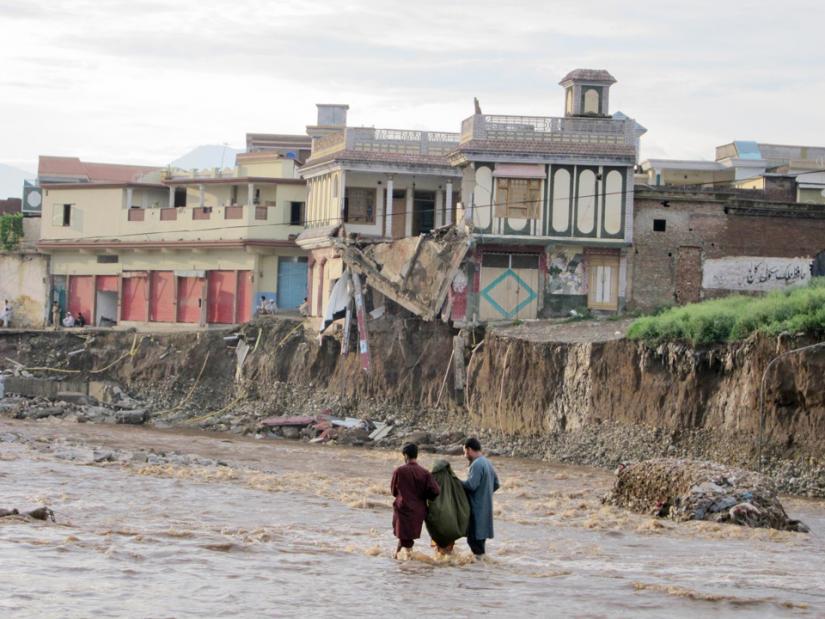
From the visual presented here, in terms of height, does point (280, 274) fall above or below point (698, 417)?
above

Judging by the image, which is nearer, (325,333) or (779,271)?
(779,271)

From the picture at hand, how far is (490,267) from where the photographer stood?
45.8 m

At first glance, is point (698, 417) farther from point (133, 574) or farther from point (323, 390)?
point (133, 574)

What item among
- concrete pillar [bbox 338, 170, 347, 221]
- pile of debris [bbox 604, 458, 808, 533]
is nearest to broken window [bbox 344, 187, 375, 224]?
concrete pillar [bbox 338, 170, 347, 221]

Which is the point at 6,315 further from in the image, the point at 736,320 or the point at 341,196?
the point at 736,320

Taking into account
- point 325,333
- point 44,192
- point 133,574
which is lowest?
point 133,574

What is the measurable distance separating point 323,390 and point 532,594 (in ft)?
100

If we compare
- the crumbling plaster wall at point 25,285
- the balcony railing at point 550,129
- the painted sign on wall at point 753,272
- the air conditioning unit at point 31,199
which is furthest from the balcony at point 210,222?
the painted sign on wall at point 753,272

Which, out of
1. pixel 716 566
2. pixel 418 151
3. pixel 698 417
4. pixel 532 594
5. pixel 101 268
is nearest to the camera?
pixel 532 594

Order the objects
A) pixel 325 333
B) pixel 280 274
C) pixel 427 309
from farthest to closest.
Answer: pixel 280 274, pixel 325 333, pixel 427 309

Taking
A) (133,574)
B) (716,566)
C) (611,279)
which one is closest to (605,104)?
(611,279)

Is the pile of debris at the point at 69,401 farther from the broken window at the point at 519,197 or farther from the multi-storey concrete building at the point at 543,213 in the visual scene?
the broken window at the point at 519,197

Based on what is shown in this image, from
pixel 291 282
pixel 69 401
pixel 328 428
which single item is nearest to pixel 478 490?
pixel 328 428

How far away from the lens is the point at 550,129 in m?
45.8
